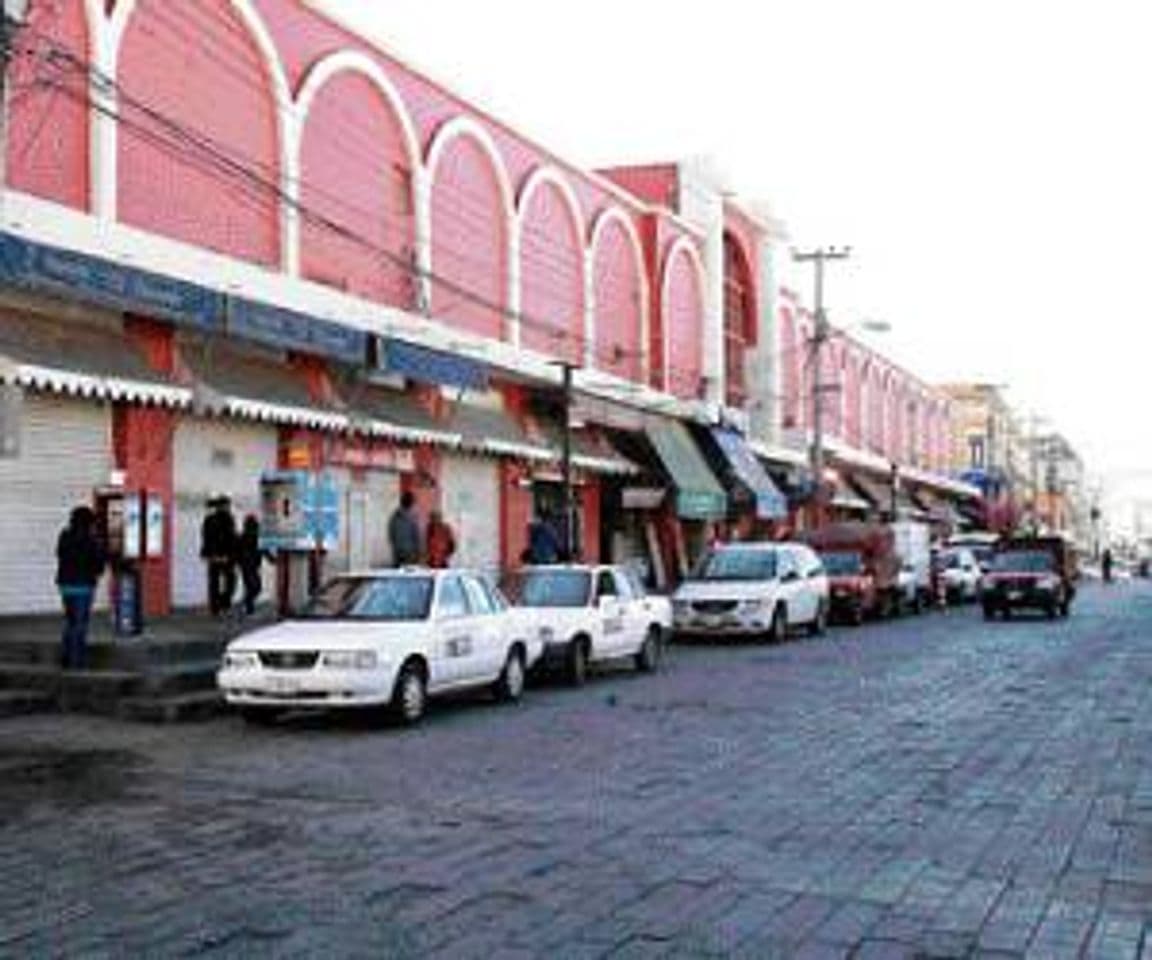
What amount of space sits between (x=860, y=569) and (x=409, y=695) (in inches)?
912

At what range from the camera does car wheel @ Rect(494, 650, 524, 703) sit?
62.1ft

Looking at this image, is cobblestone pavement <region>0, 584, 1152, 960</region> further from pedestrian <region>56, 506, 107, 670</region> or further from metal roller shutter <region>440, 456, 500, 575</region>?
metal roller shutter <region>440, 456, 500, 575</region>

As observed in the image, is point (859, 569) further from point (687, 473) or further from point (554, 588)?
point (554, 588)

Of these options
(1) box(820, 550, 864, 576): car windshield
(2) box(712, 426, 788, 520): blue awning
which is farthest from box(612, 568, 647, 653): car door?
(2) box(712, 426, 788, 520): blue awning

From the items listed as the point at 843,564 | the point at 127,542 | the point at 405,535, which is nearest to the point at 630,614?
the point at 405,535

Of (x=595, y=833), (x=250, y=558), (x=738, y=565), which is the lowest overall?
(x=595, y=833)

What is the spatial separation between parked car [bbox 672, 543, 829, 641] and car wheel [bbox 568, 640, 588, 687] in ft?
27.6

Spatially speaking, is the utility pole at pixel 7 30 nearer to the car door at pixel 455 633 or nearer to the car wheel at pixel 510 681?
the car door at pixel 455 633

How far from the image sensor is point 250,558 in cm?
2369

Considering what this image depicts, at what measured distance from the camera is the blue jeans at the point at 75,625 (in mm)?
17797

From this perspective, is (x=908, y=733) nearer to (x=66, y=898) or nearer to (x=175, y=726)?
(x=175, y=726)

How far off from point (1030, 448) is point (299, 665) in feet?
432

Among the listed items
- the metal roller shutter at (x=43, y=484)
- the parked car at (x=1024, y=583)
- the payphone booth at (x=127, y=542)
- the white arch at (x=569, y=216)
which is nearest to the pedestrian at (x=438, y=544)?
the metal roller shutter at (x=43, y=484)

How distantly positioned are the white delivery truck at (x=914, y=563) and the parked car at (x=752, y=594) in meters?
10.9
